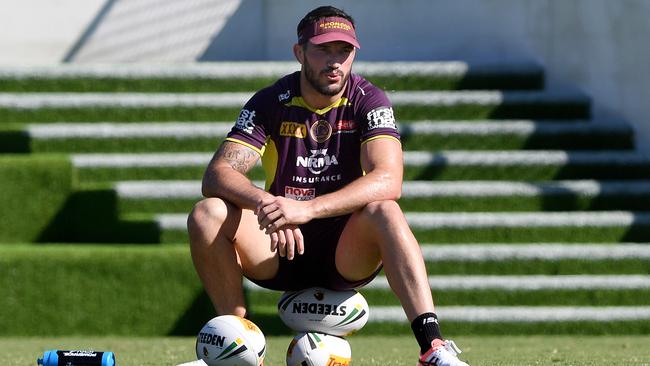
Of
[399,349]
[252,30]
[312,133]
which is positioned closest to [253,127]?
[312,133]

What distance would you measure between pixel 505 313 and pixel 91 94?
3972mm

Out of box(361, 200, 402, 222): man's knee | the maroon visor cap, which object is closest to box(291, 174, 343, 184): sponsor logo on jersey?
box(361, 200, 402, 222): man's knee

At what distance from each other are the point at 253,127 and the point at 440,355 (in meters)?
1.33

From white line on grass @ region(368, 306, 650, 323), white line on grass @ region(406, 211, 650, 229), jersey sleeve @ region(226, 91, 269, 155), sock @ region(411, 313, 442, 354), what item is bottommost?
white line on grass @ region(368, 306, 650, 323)

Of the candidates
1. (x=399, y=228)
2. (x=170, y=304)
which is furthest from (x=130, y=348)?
(x=399, y=228)

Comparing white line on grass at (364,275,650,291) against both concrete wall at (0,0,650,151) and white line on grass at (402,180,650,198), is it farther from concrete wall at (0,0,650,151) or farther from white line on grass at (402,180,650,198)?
concrete wall at (0,0,650,151)

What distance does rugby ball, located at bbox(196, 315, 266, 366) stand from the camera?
4.98m

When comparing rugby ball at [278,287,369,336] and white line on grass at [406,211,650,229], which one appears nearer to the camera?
rugby ball at [278,287,369,336]

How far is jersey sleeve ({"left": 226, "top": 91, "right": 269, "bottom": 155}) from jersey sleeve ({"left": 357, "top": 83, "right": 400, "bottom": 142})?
0.41 metres

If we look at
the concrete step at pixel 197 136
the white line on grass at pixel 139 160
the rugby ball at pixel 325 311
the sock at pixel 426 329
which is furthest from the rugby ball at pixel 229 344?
the concrete step at pixel 197 136

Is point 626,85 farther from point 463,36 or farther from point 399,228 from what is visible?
point 399,228

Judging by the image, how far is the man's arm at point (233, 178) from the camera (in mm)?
5215

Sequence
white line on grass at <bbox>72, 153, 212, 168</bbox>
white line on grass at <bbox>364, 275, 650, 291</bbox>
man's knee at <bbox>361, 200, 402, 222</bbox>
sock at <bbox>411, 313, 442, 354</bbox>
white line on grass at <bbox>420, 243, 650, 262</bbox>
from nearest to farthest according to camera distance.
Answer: sock at <bbox>411, 313, 442, 354</bbox> < man's knee at <bbox>361, 200, 402, 222</bbox> < white line on grass at <bbox>364, 275, 650, 291</bbox> < white line on grass at <bbox>420, 243, 650, 262</bbox> < white line on grass at <bbox>72, 153, 212, 168</bbox>

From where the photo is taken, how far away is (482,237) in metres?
9.12
